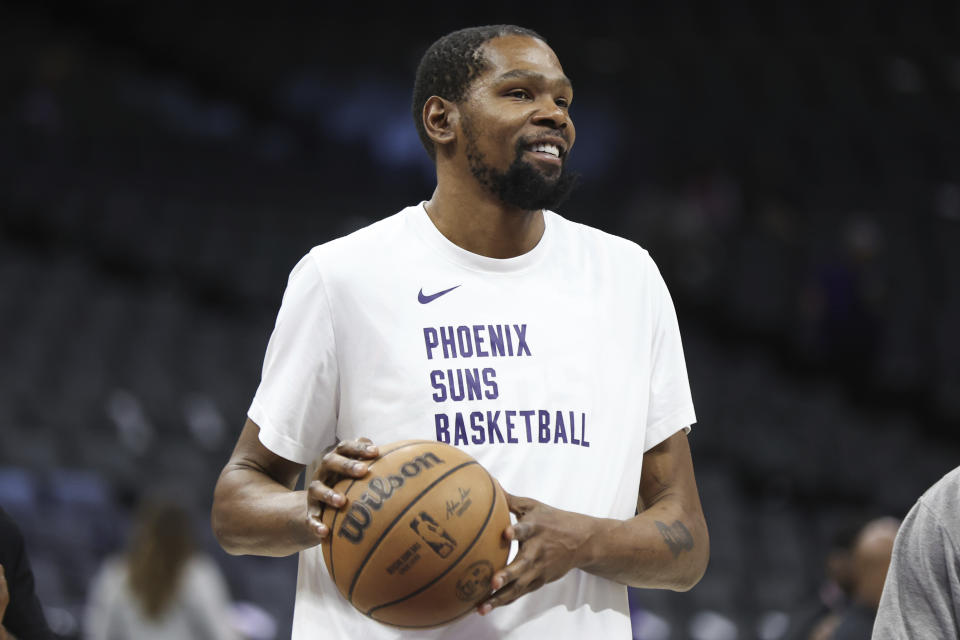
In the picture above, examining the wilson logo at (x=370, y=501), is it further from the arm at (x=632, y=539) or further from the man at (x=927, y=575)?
the man at (x=927, y=575)

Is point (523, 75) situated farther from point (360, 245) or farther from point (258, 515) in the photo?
point (258, 515)

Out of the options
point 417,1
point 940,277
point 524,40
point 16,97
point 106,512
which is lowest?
point 106,512

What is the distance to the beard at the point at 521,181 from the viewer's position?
7.29 feet

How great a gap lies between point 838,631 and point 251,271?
7.24 m

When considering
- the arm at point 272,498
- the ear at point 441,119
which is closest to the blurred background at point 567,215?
the arm at point 272,498

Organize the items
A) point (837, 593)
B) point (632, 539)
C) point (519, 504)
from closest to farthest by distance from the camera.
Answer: point (519, 504) < point (632, 539) < point (837, 593)

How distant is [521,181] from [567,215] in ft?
26.3

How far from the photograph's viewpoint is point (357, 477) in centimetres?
194

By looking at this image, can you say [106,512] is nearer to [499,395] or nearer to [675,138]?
[499,395]

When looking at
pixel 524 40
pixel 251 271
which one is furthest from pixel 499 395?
pixel 251 271

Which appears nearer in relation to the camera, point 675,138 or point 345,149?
point 675,138

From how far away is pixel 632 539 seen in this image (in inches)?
83.5

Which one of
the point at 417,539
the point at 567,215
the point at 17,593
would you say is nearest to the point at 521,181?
the point at 417,539
